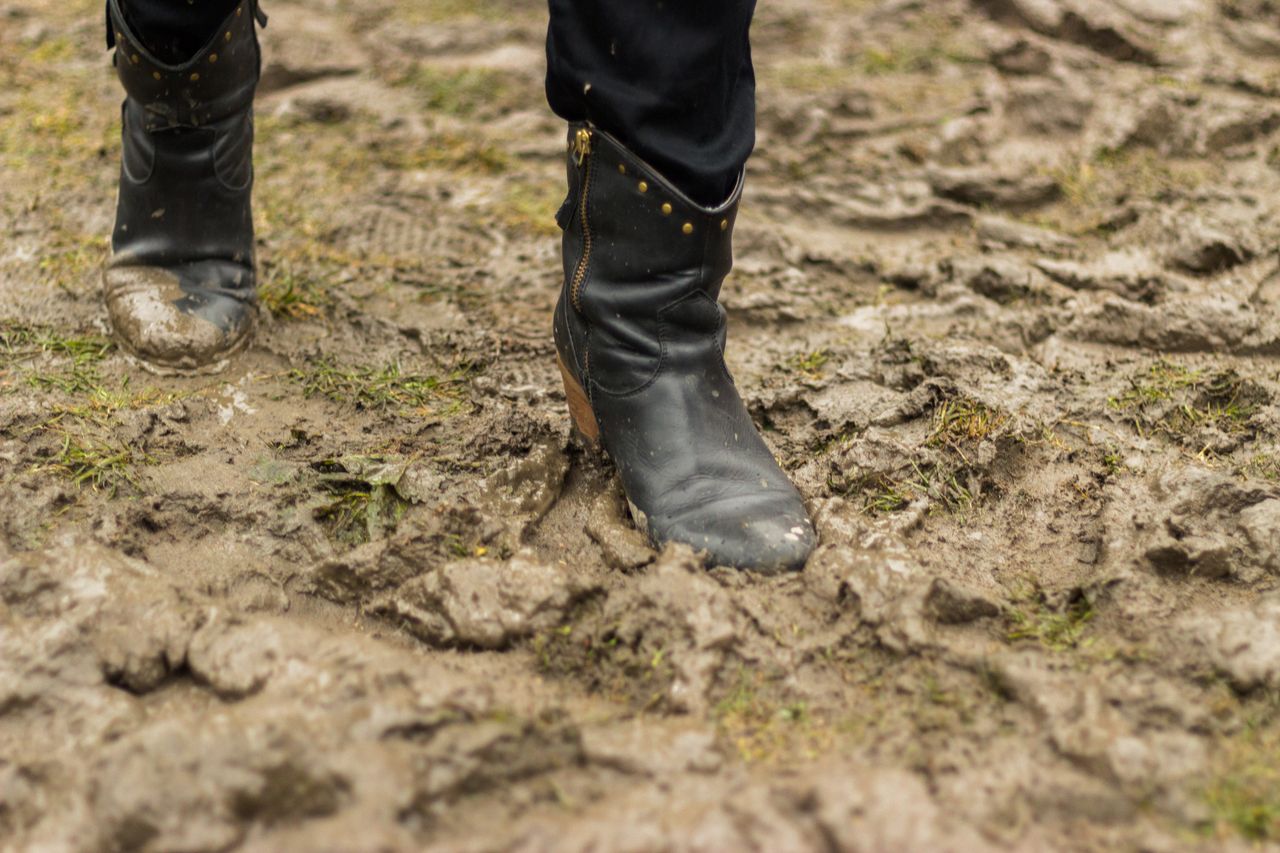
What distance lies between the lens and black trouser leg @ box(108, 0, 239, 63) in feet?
6.30

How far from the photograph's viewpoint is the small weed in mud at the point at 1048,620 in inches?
56.7

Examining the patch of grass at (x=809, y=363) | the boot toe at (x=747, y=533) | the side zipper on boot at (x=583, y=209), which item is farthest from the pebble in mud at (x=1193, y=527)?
the side zipper on boot at (x=583, y=209)

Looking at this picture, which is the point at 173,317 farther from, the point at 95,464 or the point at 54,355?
the point at 95,464

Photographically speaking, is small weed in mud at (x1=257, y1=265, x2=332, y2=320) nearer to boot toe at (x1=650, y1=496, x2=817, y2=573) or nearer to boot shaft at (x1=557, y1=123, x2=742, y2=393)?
boot shaft at (x1=557, y1=123, x2=742, y2=393)

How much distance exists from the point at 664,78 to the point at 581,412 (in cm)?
60

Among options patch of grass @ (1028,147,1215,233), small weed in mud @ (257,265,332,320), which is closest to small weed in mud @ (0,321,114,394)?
small weed in mud @ (257,265,332,320)

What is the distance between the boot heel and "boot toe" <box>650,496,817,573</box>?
0.83 feet

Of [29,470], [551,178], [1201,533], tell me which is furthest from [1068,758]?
[551,178]

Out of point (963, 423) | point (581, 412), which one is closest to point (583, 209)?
point (581, 412)

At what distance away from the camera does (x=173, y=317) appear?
210 centimetres

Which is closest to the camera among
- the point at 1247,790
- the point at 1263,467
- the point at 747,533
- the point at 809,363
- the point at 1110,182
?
the point at 1247,790

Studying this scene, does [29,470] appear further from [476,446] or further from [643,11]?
[643,11]

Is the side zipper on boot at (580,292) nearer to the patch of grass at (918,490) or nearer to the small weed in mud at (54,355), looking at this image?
the patch of grass at (918,490)

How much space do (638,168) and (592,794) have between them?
2.87 feet
